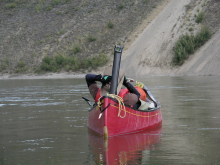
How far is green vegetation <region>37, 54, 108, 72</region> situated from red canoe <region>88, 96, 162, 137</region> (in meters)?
41.0

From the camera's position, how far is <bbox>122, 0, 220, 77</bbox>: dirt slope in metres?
49.2

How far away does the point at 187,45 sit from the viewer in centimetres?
5184

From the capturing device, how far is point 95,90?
15.1 metres

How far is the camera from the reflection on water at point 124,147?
11.2 m

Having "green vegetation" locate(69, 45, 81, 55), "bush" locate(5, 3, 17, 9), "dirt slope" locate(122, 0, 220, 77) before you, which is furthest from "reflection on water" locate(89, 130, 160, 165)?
"bush" locate(5, 3, 17, 9)

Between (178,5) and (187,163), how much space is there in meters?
51.0

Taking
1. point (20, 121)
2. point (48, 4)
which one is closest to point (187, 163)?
point (20, 121)

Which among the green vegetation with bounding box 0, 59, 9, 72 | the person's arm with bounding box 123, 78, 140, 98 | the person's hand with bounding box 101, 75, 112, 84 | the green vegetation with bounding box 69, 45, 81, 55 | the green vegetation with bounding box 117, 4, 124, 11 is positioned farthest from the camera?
the green vegetation with bounding box 117, 4, 124, 11

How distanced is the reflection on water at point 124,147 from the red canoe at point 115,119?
0.17 metres

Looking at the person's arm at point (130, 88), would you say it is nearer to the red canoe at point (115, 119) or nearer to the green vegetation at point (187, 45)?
the red canoe at point (115, 119)

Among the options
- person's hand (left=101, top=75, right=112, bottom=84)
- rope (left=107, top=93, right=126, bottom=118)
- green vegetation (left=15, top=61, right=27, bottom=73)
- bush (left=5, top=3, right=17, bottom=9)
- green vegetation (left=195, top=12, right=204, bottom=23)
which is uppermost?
bush (left=5, top=3, right=17, bottom=9)

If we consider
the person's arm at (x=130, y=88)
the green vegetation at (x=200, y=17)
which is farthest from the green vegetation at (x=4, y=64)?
the person's arm at (x=130, y=88)

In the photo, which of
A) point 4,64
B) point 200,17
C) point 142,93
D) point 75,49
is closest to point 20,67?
point 4,64

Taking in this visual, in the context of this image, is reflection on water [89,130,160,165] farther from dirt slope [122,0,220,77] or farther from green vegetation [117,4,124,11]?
green vegetation [117,4,124,11]
